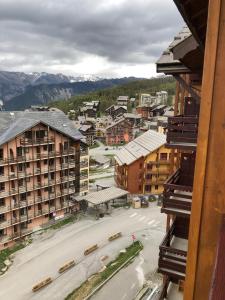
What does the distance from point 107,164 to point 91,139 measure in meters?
26.1

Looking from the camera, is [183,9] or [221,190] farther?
[183,9]

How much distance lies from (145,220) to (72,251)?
12.6 meters

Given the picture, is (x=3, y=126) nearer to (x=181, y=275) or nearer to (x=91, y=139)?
(x=181, y=275)

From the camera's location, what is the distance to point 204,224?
12.8 feet

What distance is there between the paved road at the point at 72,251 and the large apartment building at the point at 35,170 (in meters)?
3.64

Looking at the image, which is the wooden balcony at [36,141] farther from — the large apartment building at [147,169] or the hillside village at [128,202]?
the large apartment building at [147,169]

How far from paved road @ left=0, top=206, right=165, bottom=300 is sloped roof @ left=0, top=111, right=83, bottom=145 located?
13.0 meters

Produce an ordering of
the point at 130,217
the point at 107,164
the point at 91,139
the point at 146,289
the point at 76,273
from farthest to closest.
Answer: the point at 91,139, the point at 107,164, the point at 130,217, the point at 76,273, the point at 146,289

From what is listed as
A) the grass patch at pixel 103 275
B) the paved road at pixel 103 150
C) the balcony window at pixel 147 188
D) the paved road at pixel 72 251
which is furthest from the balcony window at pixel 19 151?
the paved road at pixel 103 150

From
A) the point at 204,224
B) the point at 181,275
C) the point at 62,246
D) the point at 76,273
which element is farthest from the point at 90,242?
the point at 204,224

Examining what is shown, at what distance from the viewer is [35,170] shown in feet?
134

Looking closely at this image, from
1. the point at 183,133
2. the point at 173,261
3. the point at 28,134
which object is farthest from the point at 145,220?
the point at 183,133

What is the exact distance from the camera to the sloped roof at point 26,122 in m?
38.1

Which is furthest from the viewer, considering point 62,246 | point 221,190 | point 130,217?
point 130,217
